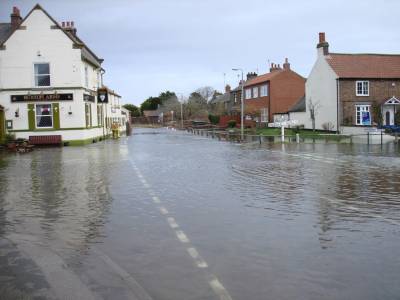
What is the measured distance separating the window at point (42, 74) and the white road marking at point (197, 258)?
3233 cm

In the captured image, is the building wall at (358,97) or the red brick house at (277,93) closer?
the building wall at (358,97)

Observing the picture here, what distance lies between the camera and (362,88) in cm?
4997

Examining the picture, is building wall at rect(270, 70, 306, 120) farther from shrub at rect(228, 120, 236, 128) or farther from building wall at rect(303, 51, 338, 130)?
building wall at rect(303, 51, 338, 130)

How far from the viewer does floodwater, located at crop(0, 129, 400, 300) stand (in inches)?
223

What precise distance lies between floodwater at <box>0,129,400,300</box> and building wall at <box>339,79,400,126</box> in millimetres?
34978

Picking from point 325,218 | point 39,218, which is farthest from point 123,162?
point 325,218

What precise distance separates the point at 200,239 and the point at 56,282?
2.58 metres

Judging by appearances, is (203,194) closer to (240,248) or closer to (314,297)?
(240,248)

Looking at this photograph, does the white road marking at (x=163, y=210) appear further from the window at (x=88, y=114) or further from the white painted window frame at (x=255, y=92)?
the white painted window frame at (x=255, y=92)

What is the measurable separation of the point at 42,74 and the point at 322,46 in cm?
2883

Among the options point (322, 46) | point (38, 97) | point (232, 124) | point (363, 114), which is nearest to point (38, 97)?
point (38, 97)

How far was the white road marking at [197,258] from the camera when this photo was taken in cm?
643

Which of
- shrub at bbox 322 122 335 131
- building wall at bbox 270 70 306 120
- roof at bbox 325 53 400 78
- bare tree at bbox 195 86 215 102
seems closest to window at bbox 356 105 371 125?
shrub at bbox 322 122 335 131

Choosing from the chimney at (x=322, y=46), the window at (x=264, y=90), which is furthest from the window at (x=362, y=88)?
the window at (x=264, y=90)
